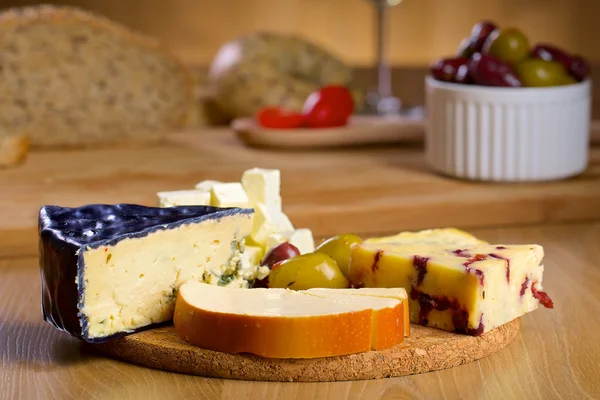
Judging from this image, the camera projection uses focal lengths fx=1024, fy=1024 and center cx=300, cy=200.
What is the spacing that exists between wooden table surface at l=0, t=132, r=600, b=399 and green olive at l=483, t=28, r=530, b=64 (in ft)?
1.06

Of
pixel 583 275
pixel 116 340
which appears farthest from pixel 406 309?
pixel 583 275

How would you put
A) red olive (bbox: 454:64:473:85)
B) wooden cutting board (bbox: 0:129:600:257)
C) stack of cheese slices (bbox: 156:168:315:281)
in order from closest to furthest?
1. stack of cheese slices (bbox: 156:168:315:281)
2. wooden cutting board (bbox: 0:129:600:257)
3. red olive (bbox: 454:64:473:85)

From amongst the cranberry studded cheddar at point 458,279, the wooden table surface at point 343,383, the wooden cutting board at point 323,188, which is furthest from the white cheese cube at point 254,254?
the wooden cutting board at point 323,188

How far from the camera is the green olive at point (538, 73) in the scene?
2508 millimetres

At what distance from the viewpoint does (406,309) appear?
58.0 inches

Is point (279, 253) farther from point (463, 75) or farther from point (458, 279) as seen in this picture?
point (463, 75)

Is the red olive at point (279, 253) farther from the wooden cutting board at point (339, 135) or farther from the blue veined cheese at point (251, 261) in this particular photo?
the wooden cutting board at point (339, 135)

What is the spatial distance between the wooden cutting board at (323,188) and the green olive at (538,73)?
0.85 feet

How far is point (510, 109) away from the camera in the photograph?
99.7 inches

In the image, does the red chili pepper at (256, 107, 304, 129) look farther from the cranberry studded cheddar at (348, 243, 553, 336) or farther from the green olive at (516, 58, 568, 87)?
the cranberry studded cheddar at (348, 243, 553, 336)

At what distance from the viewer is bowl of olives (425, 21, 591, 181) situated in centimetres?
251

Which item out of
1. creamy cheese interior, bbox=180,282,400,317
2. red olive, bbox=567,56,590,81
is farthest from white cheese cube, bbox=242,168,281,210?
red olive, bbox=567,56,590,81

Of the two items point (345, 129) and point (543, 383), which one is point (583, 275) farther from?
point (345, 129)

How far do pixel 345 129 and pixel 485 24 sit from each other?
2.02 ft
